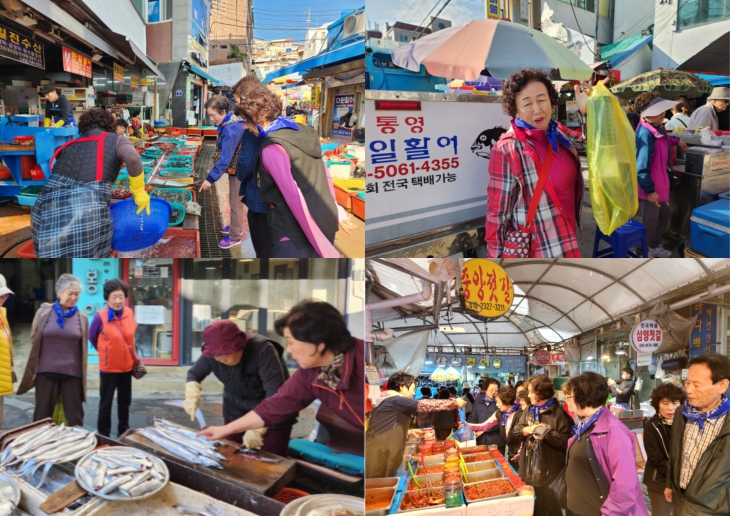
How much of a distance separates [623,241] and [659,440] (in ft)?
3.80

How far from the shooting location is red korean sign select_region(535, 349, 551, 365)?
3723mm

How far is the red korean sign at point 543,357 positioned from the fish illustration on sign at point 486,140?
4.09ft

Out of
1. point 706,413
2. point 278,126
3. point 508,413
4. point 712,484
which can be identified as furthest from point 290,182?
point 712,484

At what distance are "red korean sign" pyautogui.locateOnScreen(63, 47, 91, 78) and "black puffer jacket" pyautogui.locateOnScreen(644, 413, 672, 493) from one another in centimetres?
347

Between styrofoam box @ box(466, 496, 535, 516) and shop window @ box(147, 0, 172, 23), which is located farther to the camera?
styrofoam box @ box(466, 496, 535, 516)

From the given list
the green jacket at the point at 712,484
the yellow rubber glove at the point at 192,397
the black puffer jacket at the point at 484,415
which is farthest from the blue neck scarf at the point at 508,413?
the yellow rubber glove at the point at 192,397

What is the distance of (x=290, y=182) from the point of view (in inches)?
113

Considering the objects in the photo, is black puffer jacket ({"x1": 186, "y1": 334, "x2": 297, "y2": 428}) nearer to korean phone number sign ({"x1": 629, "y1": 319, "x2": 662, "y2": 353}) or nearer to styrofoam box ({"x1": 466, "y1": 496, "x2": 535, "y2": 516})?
styrofoam box ({"x1": 466, "y1": 496, "x2": 535, "y2": 516})

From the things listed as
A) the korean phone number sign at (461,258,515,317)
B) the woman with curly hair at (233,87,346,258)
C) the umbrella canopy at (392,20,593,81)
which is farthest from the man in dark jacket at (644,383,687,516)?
the woman with curly hair at (233,87,346,258)

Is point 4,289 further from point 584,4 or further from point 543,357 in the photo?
point 584,4

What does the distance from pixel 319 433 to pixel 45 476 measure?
1.47 meters

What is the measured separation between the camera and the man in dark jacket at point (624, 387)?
366 centimetres

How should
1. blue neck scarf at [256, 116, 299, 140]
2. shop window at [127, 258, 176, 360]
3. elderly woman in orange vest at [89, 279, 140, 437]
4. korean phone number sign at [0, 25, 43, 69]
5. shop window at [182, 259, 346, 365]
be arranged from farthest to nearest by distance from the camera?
elderly woman in orange vest at [89, 279, 140, 437] → shop window at [127, 258, 176, 360] → shop window at [182, 259, 346, 365] → blue neck scarf at [256, 116, 299, 140] → korean phone number sign at [0, 25, 43, 69]

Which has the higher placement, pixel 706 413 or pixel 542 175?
pixel 542 175
